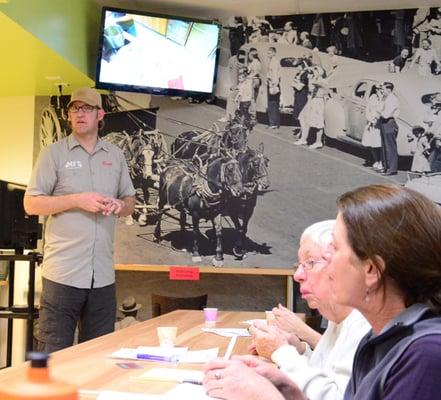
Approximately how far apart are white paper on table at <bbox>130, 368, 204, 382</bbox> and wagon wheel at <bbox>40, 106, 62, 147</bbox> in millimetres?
3620

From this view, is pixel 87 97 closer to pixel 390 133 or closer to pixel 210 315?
pixel 210 315

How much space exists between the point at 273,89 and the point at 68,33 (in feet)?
5.57

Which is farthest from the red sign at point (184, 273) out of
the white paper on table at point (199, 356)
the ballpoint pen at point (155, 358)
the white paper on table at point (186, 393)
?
the white paper on table at point (186, 393)

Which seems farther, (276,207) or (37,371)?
(276,207)

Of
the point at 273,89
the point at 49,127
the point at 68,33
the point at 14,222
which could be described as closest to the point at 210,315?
the point at 14,222

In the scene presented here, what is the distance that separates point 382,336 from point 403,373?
135 mm

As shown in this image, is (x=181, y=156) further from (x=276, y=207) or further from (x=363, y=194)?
(x=363, y=194)

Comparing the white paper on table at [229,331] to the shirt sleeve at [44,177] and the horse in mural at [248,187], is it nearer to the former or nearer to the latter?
the shirt sleeve at [44,177]

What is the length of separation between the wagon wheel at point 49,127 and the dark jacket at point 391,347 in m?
4.22

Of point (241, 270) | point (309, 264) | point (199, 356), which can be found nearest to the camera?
point (199, 356)

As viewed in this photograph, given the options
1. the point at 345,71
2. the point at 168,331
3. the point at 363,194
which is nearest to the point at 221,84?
the point at 345,71

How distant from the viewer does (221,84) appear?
→ 15.9ft

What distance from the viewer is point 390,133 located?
463 cm

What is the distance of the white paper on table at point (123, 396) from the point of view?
130cm
